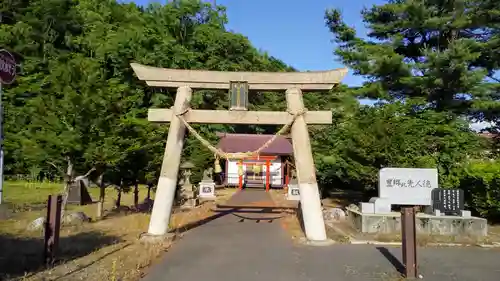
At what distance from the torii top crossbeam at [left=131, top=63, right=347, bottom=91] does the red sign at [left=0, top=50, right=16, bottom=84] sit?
495 centimetres

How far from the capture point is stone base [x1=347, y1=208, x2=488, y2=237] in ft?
36.0

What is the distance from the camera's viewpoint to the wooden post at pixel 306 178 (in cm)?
984

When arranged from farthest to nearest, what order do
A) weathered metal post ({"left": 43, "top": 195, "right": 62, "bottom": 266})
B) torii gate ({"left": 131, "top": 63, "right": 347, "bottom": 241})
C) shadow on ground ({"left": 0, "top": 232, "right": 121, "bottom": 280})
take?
torii gate ({"left": 131, "top": 63, "right": 347, "bottom": 241}) < weathered metal post ({"left": 43, "top": 195, "right": 62, "bottom": 266}) < shadow on ground ({"left": 0, "top": 232, "right": 121, "bottom": 280})

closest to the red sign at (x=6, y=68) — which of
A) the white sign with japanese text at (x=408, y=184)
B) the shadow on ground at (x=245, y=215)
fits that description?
the shadow on ground at (x=245, y=215)

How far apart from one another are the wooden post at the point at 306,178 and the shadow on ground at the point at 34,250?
4.39 m

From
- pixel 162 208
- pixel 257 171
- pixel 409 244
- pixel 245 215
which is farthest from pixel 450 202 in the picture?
pixel 257 171

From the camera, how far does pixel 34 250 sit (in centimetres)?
858

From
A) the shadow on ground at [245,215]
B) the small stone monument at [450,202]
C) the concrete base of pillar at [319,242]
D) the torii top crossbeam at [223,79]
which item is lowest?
the concrete base of pillar at [319,242]

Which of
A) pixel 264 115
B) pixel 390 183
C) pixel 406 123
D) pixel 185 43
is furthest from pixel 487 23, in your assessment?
pixel 185 43

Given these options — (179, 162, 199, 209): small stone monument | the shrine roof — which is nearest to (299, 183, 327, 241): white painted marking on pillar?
(179, 162, 199, 209): small stone monument

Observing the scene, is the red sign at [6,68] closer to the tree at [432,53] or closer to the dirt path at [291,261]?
the dirt path at [291,261]

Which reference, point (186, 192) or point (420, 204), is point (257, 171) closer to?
point (186, 192)

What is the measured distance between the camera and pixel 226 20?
4153cm

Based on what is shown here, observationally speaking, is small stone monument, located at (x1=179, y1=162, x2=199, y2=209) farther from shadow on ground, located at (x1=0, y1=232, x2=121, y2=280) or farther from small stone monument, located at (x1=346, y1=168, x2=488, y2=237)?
small stone monument, located at (x1=346, y1=168, x2=488, y2=237)
